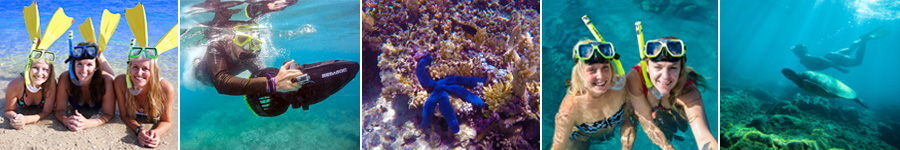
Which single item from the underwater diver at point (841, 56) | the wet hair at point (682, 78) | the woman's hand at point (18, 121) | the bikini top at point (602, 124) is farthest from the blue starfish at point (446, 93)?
the woman's hand at point (18, 121)

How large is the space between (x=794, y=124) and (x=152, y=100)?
6.49 meters

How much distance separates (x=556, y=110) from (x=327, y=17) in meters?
2.49

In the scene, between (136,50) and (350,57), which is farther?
(350,57)

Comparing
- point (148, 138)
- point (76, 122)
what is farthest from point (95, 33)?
point (148, 138)

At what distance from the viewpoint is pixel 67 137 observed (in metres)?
3.89

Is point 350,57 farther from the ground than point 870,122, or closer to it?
farther from the ground

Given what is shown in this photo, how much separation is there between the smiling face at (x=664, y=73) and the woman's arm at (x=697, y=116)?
0.20 metres

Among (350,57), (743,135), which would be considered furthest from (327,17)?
(743,135)

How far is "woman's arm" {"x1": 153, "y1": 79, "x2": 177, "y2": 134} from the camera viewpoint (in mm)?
3996

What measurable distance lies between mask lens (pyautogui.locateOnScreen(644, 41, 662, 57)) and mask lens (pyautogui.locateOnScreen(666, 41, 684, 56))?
8 centimetres

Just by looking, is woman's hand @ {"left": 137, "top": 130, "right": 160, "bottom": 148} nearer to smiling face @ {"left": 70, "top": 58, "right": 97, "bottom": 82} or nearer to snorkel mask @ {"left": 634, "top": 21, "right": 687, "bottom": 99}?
smiling face @ {"left": 70, "top": 58, "right": 97, "bottom": 82}

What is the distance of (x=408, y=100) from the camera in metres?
4.19

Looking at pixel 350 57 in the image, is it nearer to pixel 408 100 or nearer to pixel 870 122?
pixel 408 100

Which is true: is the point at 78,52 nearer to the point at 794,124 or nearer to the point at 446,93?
the point at 446,93
